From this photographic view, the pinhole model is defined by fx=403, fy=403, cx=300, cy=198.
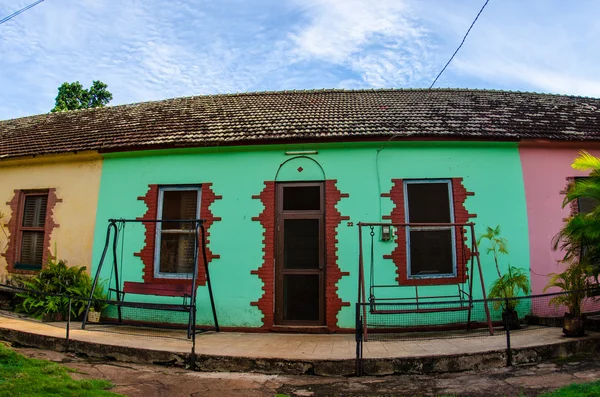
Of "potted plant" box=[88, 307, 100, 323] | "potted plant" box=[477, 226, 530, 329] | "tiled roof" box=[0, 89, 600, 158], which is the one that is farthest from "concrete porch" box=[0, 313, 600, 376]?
"tiled roof" box=[0, 89, 600, 158]

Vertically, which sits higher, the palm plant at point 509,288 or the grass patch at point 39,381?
the palm plant at point 509,288

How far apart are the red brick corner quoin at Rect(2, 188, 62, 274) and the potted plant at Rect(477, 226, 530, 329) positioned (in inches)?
361

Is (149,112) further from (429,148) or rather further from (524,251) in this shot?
(524,251)

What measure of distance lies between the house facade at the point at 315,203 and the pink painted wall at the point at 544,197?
1.0 inches

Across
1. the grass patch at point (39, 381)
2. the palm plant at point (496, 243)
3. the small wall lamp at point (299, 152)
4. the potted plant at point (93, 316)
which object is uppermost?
the small wall lamp at point (299, 152)

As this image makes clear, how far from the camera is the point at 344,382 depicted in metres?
5.09

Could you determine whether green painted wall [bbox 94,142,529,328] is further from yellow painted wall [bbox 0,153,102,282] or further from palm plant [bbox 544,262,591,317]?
palm plant [bbox 544,262,591,317]

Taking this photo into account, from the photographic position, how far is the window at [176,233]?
828 centimetres

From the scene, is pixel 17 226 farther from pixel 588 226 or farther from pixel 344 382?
pixel 588 226

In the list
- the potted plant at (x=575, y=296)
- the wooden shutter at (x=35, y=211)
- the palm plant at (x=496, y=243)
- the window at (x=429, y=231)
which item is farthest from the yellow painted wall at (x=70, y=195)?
the potted plant at (x=575, y=296)

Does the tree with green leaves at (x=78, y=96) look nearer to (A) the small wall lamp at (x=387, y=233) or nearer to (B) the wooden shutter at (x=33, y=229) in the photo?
(B) the wooden shutter at (x=33, y=229)

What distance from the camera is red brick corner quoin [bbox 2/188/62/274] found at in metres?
9.18

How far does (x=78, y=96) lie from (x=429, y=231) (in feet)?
93.5

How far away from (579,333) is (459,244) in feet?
7.62
